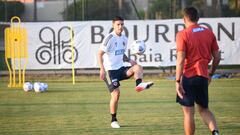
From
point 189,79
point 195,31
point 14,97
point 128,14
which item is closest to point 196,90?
point 189,79

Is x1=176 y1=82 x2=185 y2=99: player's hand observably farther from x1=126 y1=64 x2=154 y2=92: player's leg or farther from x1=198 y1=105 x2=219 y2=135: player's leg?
x1=126 y1=64 x2=154 y2=92: player's leg

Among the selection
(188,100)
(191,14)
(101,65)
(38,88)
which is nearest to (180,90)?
(188,100)

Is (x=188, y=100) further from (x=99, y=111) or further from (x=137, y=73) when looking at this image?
(x=99, y=111)

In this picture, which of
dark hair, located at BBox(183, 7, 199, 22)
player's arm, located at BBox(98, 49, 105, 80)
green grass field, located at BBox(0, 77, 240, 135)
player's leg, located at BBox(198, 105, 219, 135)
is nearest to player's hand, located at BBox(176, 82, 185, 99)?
player's leg, located at BBox(198, 105, 219, 135)

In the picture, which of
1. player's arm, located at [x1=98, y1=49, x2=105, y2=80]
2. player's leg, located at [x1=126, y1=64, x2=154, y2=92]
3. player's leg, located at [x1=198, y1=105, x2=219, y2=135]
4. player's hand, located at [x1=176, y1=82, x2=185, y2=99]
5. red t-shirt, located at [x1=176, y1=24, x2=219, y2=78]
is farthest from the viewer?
player's leg, located at [x1=126, y1=64, x2=154, y2=92]

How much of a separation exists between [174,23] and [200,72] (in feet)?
43.7

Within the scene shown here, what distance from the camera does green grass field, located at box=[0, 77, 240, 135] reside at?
34.2 feet

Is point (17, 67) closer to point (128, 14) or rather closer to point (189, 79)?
point (128, 14)

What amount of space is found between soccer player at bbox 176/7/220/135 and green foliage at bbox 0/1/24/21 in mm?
15894

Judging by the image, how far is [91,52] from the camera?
837 inches

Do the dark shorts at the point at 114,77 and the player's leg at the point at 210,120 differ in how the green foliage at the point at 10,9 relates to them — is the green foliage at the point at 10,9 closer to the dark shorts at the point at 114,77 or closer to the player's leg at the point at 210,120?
the dark shorts at the point at 114,77

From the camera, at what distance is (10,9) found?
24.7m

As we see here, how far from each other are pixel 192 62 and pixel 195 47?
0.23m

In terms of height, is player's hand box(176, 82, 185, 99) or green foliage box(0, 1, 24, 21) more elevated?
green foliage box(0, 1, 24, 21)
